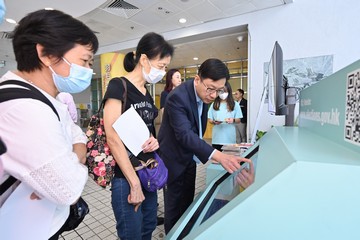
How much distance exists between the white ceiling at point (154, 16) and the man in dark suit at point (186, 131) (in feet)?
9.47

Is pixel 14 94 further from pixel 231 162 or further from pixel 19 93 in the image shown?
pixel 231 162

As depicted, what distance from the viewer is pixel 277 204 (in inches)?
15.3

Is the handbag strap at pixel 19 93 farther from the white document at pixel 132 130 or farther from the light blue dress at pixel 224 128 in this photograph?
the light blue dress at pixel 224 128

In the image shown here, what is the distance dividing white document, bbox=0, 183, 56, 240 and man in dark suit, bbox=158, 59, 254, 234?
0.72m

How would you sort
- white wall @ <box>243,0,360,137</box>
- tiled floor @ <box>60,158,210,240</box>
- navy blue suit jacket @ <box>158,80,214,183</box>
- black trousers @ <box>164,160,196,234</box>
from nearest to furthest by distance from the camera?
1. navy blue suit jacket @ <box>158,80,214,183</box>
2. black trousers @ <box>164,160,196,234</box>
3. tiled floor @ <box>60,158,210,240</box>
4. white wall @ <box>243,0,360,137</box>

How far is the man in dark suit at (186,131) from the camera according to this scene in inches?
44.0

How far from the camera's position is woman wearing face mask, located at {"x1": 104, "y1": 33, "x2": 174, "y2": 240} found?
0.90 meters

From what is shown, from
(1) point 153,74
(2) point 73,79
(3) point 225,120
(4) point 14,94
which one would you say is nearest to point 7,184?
(4) point 14,94

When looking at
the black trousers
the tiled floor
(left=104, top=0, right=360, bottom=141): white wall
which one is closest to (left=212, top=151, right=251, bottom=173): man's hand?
the black trousers

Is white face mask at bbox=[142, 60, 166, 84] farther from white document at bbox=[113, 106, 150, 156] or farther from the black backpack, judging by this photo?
the black backpack

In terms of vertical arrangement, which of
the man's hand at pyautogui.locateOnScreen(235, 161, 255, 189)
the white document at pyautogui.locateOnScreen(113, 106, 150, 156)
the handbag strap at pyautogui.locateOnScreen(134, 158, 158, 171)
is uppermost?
the white document at pyautogui.locateOnScreen(113, 106, 150, 156)

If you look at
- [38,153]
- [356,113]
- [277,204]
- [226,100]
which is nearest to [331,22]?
[226,100]

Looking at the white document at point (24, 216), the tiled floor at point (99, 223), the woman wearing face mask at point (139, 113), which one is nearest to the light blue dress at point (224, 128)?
the tiled floor at point (99, 223)

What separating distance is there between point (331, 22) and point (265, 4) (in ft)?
3.54
